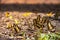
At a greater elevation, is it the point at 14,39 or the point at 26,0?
the point at 26,0

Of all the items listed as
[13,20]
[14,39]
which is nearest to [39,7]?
[13,20]

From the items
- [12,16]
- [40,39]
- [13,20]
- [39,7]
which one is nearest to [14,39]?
[40,39]

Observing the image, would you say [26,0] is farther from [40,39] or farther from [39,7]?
[40,39]

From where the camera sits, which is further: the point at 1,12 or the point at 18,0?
the point at 18,0

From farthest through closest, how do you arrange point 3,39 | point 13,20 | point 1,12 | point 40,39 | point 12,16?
point 1,12 → point 12,16 → point 13,20 → point 3,39 → point 40,39

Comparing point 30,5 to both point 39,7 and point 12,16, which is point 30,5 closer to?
point 39,7

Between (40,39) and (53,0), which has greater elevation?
(53,0)

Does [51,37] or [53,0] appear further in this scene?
[53,0]

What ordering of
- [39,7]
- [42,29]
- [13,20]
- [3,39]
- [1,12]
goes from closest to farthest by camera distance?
[3,39] < [42,29] < [13,20] < [1,12] < [39,7]

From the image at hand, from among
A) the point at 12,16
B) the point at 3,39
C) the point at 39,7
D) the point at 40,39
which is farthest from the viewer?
the point at 39,7
